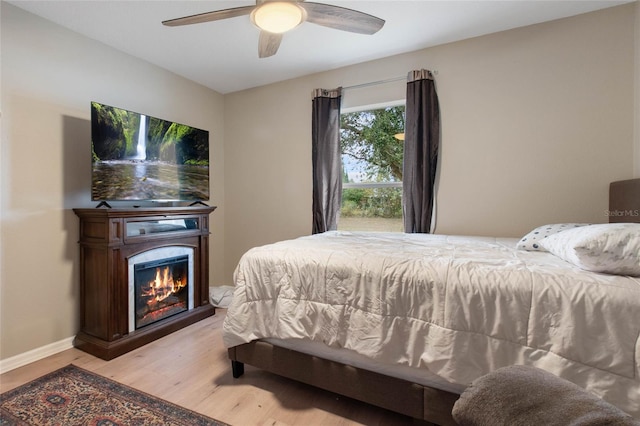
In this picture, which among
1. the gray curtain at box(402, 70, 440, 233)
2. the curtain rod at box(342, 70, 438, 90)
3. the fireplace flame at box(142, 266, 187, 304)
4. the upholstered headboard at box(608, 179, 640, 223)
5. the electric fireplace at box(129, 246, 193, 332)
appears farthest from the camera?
the curtain rod at box(342, 70, 438, 90)

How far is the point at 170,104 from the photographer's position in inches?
125

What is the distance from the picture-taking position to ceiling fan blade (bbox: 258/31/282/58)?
193cm

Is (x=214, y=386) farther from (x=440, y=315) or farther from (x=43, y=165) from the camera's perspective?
(x=43, y=165)

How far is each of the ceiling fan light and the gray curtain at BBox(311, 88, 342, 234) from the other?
145cm

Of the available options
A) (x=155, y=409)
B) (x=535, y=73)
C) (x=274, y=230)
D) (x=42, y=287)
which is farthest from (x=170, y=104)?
(x=535, y=73)

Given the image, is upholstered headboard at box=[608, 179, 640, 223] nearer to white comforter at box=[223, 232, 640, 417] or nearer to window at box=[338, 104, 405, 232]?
white comforter at box=[223, 232, 640, 417]

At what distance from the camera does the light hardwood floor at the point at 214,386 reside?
154 centimetres

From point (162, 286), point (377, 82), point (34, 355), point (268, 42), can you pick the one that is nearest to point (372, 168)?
point (377, 82)

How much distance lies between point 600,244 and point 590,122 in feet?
5.69

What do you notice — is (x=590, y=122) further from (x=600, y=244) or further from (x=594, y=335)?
(x=594, y=335)

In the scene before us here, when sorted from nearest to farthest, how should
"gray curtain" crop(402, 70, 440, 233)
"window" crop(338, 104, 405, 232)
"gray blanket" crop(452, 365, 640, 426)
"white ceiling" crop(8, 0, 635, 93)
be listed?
"gray blanket" crop(452, 365, 640, 426)
"white ceiling" crop(8, 0, 635, 93)
"gray curtain" crop(402, 70, 440, 233)
"window" crop(338, 104, 405, 232)

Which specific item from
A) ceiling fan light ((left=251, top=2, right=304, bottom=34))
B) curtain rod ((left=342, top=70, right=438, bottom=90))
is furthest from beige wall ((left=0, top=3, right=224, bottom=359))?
curtain rod ((left=342, top=70, right=438, bottom=90))

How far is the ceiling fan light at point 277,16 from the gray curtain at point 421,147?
147cm

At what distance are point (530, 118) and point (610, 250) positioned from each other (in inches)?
68.7
